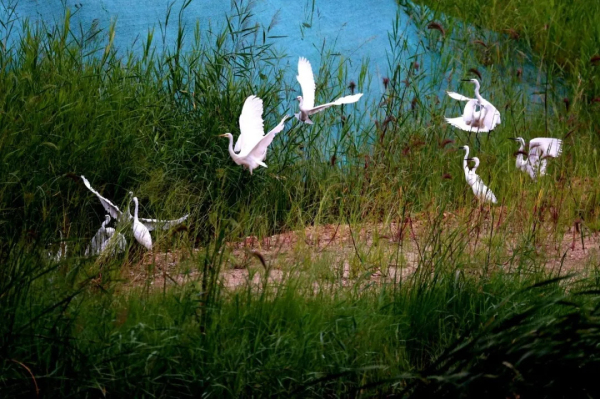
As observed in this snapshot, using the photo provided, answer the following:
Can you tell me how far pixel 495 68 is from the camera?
21.9 ft

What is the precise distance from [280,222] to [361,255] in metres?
1.14

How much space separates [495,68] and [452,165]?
4.24 feet

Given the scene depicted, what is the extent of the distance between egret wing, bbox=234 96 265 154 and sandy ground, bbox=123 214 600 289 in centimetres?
51

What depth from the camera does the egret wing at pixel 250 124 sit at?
4582mm

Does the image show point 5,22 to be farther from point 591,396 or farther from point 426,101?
point 591,396

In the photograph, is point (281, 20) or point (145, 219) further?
point (281, 20)

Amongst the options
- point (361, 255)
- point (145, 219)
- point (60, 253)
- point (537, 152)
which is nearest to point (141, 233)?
point (145, 219)

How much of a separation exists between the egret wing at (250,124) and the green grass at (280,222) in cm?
42

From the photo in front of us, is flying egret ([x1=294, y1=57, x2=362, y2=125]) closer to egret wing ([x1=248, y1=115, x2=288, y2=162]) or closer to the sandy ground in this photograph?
egret wing ([x1=248, y1=115, x2=288, y2=162])

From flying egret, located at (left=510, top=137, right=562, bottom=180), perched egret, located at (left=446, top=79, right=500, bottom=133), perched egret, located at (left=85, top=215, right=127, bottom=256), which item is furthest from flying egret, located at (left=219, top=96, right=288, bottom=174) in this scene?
flying egret, located at (left=510, top=137, right=562, bottom=180)

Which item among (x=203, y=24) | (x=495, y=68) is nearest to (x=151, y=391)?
(x=203, y=24)

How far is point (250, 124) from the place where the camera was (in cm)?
462

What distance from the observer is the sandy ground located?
Answer: 395cm

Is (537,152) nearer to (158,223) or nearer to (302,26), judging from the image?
(302,26)
